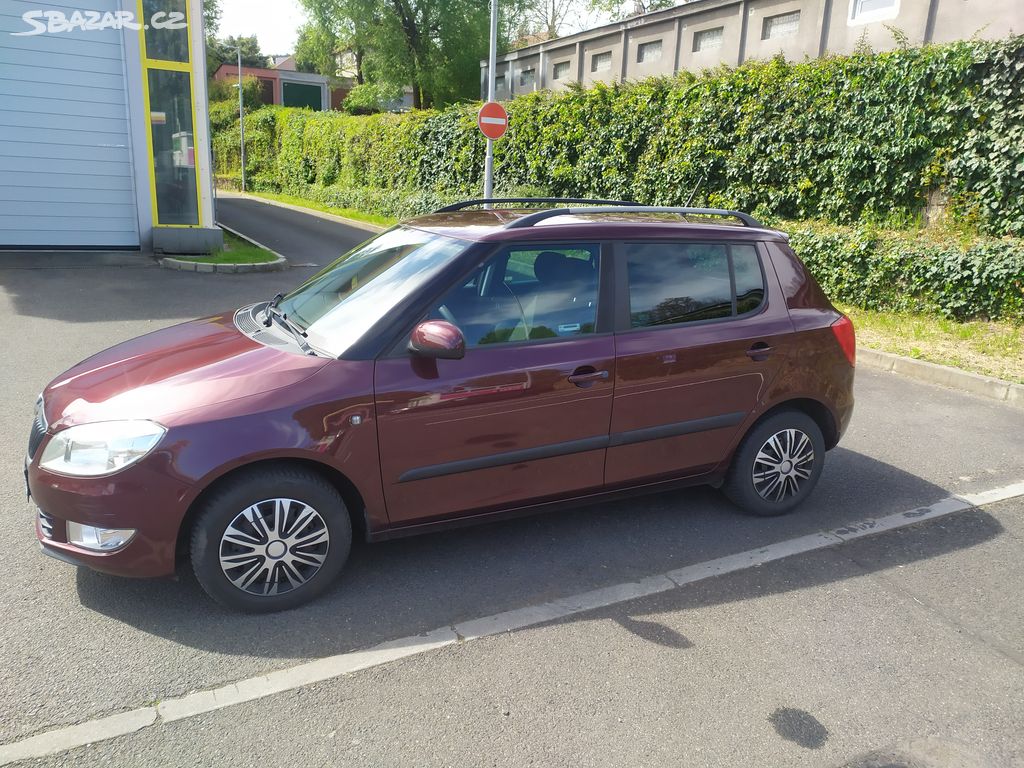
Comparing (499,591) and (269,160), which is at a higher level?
(269,160)

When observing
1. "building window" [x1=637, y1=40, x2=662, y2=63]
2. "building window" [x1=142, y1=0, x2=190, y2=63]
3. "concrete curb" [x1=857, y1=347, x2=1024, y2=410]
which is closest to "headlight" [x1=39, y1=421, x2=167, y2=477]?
"concrete curb" [x1=857, y1=347, x2=1024, y2=410]

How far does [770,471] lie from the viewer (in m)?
4.62

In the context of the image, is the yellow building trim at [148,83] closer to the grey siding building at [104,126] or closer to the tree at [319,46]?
the grey siding building at [104,126]

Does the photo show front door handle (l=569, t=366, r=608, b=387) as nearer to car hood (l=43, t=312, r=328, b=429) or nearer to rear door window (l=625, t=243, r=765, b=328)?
rear door window (l=625, t=243, r=765, b=328)

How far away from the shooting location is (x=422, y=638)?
3363mm

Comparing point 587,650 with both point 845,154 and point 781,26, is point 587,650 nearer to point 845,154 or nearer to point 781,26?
point 845,154

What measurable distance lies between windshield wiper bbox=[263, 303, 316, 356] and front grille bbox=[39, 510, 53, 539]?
1.29 meters

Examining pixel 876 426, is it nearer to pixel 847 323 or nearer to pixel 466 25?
pixel 847 323

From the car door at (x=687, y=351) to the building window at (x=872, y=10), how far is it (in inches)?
835

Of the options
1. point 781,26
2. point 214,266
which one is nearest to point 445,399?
point 214,266

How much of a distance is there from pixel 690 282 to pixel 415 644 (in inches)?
94.4

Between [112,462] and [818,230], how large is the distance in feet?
35.2

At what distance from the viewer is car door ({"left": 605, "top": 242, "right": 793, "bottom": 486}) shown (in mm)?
4074

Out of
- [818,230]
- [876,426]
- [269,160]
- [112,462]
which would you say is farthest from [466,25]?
[112,462]
